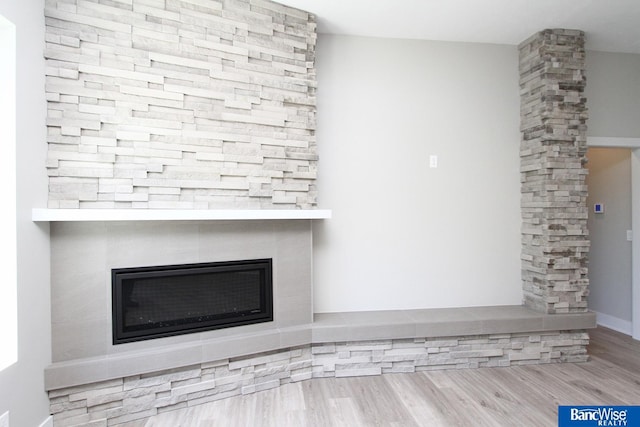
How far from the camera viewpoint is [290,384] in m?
2.37

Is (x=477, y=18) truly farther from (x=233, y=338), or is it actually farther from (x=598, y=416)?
(x=233, y=338)

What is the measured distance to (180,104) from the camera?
6.92ft

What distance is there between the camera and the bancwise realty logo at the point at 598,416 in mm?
1874

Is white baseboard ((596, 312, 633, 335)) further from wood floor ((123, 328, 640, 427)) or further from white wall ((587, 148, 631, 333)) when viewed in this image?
wood floor ((123, 328, 640, 427))

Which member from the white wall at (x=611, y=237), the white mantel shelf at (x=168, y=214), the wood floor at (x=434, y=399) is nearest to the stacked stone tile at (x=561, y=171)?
the wood floor at (x=434, y=399)

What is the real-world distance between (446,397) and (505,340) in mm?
854

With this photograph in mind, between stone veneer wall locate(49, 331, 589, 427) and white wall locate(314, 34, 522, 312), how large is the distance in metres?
0.39

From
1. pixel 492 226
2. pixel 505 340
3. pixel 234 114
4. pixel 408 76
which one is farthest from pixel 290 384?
pixel 408 76

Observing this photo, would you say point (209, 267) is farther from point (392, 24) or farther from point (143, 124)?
point (392, 24)

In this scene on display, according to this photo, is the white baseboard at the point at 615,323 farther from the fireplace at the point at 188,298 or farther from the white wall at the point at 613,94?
the fireplace at the point at 188,298

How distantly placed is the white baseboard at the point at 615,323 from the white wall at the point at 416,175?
1426 mm

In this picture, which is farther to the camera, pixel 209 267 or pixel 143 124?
pixel 209 267

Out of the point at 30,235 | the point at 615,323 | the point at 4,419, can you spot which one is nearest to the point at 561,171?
the point at 615,323

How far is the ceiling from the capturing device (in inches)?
94.0
